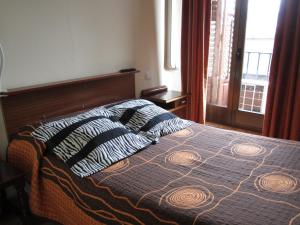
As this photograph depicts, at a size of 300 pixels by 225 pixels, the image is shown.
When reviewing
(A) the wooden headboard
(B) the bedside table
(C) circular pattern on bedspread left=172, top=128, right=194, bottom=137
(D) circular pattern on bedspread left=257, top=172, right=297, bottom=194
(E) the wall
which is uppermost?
(E) the wall

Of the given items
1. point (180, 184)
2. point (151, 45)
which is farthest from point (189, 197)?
point (151, 45)

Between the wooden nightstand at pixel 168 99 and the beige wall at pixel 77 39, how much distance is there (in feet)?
0.35

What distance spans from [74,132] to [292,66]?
7.31 feet

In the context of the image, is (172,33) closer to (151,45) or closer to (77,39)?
(151,45)

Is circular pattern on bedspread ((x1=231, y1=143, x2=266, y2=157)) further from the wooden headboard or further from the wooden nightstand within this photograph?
the wooden headboard

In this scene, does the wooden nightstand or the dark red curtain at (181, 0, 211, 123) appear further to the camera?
the dark red curtain at (181, 0, 211, 123)

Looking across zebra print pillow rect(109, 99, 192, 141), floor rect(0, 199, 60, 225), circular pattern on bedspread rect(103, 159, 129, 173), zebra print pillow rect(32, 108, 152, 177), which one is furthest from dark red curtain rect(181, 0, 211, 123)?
floor rect(0, 199, 60, 225)

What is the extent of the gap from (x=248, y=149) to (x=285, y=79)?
128cm

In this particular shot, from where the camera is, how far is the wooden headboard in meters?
1.97

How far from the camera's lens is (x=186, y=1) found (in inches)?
127

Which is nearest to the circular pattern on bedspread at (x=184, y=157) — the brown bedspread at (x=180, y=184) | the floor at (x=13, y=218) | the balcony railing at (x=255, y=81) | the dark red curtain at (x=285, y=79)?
the brown bedspread at (x=180, y=184)

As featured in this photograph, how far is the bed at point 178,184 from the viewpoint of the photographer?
4.12 feet

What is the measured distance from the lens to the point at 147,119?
223cm

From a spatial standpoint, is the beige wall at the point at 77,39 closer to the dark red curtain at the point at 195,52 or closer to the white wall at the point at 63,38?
the white wall at the point at 63,38
